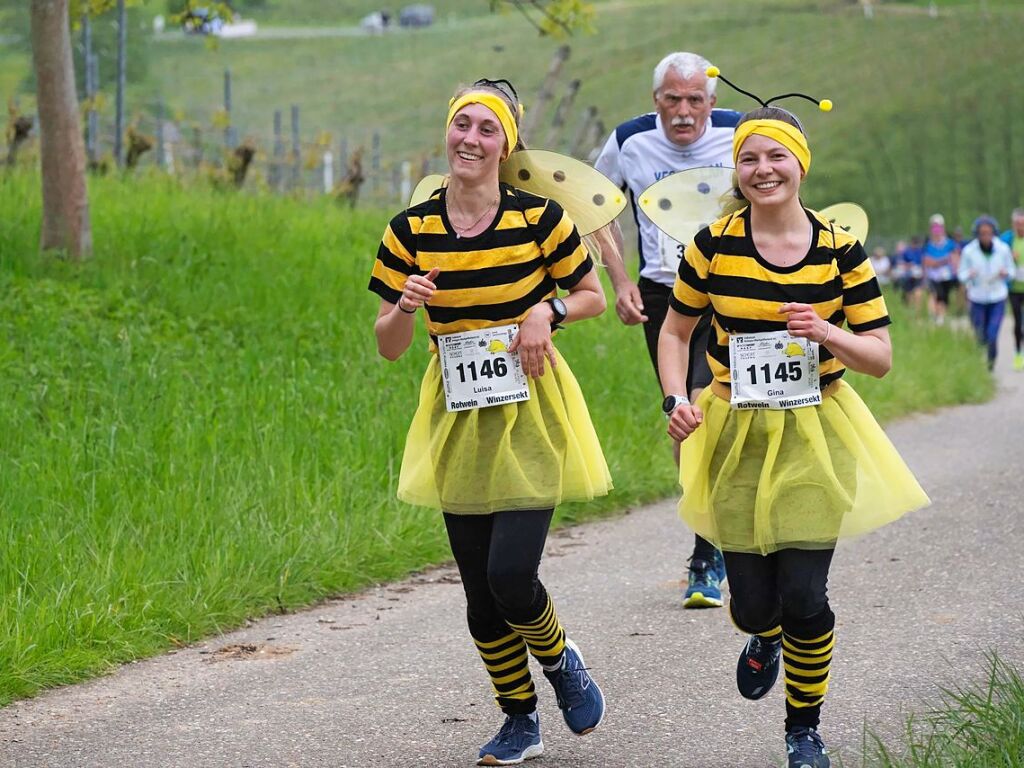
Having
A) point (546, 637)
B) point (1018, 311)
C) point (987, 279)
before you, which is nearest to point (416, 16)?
point (1018, 311)

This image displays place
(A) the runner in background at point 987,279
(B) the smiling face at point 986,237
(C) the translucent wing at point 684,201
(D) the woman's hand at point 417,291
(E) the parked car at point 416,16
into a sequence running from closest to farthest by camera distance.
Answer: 1. (D) the woman's hand at point 417,291
2. (C) the translucent wing at point 684,201
3. (A) the runner in background at point 987,279
4. (B) the smiling face at point 986,237
5. (E) the parked car at point 416,16

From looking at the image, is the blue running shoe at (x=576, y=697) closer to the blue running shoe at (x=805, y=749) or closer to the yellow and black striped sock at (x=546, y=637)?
the yellow and black striped sock at (x=546, y=637)

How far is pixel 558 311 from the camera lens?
4758 millimetres

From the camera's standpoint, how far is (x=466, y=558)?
482cm

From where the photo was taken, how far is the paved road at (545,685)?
5.00 metres

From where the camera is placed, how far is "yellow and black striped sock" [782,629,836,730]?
4.60 meters

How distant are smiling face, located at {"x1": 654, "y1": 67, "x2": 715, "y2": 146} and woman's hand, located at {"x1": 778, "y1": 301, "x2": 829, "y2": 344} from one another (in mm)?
2565

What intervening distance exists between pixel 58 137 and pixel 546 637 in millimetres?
8527

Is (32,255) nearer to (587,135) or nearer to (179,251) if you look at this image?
(179,251)

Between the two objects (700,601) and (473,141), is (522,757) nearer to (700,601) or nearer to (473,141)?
(473,141)

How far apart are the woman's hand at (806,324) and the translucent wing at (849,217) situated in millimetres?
822

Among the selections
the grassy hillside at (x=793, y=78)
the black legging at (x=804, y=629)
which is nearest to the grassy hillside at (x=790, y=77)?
the grassy hillside at (x=793, y=78)

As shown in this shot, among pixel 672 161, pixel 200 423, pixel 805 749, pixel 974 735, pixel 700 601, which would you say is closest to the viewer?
pixel 974 735

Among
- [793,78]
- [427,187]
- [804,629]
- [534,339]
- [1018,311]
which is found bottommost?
[1018,311]
